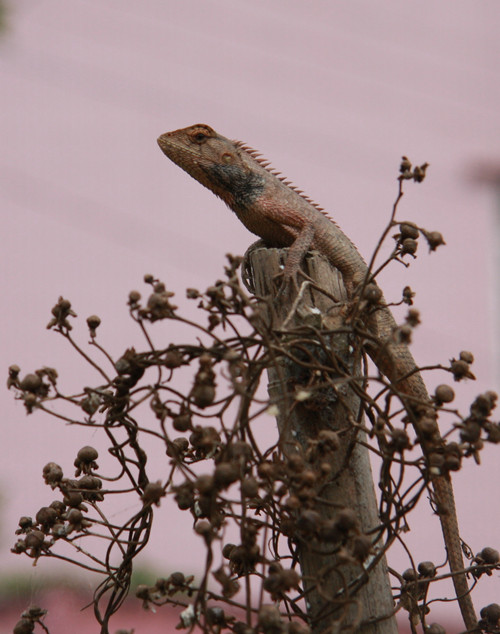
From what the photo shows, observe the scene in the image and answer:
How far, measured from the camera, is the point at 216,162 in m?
1.57

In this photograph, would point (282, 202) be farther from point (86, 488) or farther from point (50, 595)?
point (50, 595)

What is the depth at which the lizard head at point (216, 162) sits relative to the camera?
5.05 feet

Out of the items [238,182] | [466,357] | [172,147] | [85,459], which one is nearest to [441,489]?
[466,357]

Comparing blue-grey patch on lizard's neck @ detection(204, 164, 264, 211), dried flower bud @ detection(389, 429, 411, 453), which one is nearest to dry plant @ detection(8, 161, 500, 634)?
dried flower bud @ detection(389, 429, 411, 453)

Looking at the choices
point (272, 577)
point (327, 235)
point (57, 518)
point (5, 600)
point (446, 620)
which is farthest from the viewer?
point (446, 620)

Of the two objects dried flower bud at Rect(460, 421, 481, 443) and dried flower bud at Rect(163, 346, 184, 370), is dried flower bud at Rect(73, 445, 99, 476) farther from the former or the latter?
dried flower bud at Rect(460, 421, 481, 443)

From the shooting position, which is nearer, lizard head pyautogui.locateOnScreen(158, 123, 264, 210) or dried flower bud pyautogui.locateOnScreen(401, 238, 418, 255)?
dried flower bud pyautogui.locateOnScreen(401, 238, 418, 255)

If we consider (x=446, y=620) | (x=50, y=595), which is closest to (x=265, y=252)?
(x=50, y=595)

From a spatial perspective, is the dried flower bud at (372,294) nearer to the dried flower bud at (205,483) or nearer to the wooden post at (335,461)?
the wooden post at (335,461)

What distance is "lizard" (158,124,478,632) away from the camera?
122cm

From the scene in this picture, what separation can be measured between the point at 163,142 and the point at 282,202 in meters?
0.33

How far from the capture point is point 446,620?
326 cm

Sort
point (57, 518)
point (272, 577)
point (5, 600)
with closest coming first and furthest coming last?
point (272, 577)
point (57, 518)
point (5, 600)

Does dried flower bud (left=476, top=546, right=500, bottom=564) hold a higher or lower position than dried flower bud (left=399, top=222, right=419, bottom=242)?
lower
